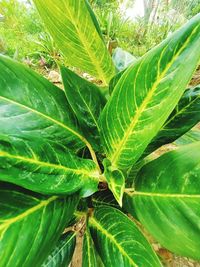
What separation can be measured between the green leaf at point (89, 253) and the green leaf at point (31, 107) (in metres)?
0.23

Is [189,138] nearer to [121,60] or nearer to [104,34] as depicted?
[121,60]

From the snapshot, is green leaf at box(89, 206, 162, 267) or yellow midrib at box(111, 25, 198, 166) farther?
green leaf at box(89, 206, 162, 267)

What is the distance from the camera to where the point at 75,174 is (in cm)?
49

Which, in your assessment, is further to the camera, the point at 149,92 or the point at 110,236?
the point at 110,236

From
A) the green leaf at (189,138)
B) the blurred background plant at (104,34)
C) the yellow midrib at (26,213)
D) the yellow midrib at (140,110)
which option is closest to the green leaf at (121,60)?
the green leaf at (189,138)

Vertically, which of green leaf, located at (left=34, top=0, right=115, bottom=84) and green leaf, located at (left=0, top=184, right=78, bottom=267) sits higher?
green leaf, located at (left=34, top=0, right=115, bottom=84)

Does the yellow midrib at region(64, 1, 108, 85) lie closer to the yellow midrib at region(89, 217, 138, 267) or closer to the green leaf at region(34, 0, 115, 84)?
the green leaf at region(34, 0, 115, 84)

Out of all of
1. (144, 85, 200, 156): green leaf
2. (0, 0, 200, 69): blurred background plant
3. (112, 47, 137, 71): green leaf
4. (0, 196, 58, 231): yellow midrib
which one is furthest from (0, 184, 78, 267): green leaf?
(0, 0, 200, 69): blurred background plant

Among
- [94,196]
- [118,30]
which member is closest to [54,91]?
[94,196]

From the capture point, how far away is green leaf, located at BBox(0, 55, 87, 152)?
483 mm

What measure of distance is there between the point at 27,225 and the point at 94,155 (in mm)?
258

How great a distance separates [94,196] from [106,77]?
0.36 m

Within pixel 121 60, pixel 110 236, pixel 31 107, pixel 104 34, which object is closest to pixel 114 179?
pixel 110 236

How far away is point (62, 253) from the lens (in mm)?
586
